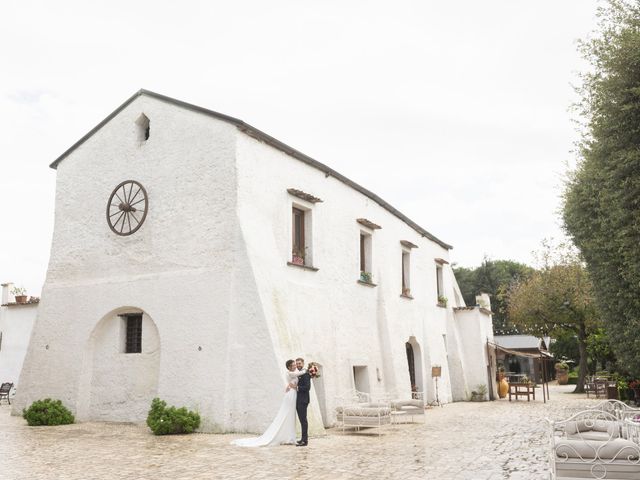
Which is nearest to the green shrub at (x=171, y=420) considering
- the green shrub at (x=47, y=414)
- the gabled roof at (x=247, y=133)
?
the green shrub at (x=47, y=414)

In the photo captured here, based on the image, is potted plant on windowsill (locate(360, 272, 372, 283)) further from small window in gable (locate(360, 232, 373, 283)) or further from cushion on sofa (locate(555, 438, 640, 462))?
cushion on sofa (locate(555, 438, 640, 462))

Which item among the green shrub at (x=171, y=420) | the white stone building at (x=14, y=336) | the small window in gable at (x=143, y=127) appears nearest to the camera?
the green shrub at (x=171, y=420)

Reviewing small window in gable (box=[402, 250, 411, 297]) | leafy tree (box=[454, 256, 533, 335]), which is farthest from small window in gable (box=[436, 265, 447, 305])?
leafy tree (box=[454, 256, 533, 335])

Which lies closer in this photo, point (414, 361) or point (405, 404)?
point (405, 404)

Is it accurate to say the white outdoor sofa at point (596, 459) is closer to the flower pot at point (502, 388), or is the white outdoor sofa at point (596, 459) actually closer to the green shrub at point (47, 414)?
the green shrub at point (47, 414)

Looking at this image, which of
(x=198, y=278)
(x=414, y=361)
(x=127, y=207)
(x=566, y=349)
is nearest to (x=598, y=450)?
(x=198, y=278)

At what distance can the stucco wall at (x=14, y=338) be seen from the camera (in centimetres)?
2566

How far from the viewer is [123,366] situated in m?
16.0

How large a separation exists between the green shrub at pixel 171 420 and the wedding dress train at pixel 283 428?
1.76 meters

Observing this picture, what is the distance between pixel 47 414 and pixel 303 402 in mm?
7508

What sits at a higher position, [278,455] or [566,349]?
[566,349]

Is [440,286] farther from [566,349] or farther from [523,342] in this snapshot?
[566,349]

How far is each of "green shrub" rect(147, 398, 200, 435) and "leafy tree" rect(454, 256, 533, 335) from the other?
47256 mm

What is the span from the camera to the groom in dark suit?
477 inches
